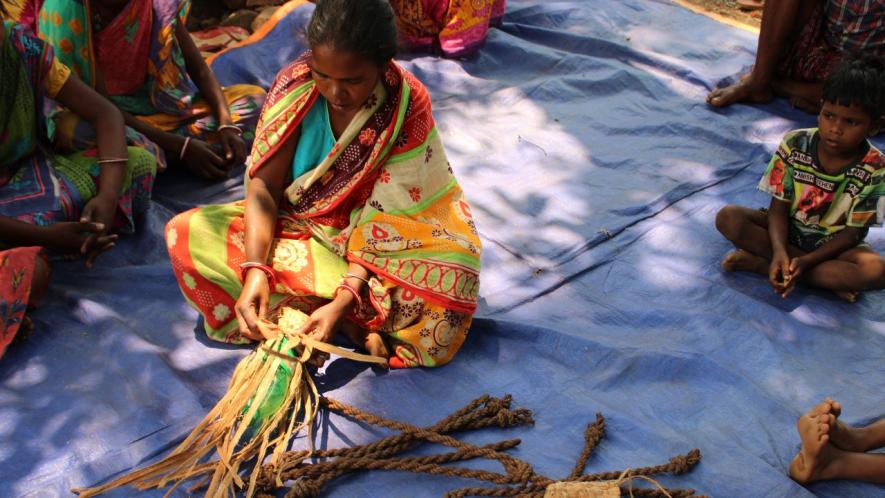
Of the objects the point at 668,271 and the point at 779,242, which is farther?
the point at 668,271

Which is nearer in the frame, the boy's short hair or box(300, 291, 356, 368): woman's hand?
box(300, 291, 356, 368): woman's hand

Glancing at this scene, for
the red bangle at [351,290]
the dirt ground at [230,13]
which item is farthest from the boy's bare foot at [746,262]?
the dirt ground at [230,13]

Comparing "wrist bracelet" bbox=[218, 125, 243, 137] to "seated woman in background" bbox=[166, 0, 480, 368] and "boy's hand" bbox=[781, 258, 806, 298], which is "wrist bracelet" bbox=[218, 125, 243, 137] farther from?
"boy's hand" bbox=[781, 258, 806, 298]

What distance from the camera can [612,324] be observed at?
2.51m

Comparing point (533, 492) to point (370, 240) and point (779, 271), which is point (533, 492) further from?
point (779, 271)

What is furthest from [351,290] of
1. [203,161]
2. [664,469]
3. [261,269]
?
[203,161]

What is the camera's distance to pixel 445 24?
4.14 meters

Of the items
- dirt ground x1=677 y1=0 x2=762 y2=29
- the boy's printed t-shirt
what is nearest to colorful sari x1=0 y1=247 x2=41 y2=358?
the boy's printed t-shirt

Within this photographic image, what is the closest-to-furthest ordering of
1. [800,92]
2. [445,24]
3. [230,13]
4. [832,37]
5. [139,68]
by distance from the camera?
[139,68] → [832,37] → [800,92] → [445,24] → [230,13]

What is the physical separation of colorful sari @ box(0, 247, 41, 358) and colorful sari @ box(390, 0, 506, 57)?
2284mm

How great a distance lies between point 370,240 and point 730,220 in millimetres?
1252

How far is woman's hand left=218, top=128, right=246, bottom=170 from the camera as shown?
3.14 metres

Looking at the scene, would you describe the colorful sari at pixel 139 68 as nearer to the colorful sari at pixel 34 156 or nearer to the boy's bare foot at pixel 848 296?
the colorful sari at pixel 34 156

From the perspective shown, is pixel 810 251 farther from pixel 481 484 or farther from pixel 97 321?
pixel 97 321
